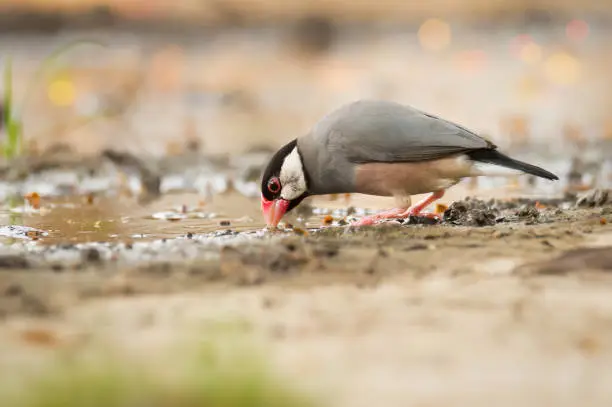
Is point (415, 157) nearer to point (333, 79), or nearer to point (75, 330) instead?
point (75, 330)

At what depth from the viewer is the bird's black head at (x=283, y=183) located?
5.90 metres

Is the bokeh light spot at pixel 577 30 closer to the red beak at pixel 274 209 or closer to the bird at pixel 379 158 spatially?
the bird at pixel 379 158

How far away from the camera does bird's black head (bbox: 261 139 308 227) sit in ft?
19.4

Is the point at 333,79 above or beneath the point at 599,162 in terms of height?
above

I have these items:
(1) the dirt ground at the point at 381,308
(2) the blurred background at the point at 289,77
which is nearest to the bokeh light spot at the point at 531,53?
(2) the blurred background at the point at 289,77

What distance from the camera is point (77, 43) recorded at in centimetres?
791

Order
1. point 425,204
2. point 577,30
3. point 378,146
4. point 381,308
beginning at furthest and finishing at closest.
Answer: point 577,30, point 425,204, point 378,146, point 381,308

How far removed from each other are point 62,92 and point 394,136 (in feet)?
27.6

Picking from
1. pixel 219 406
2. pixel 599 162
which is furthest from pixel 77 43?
pixel 219 406

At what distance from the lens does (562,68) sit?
1402cm

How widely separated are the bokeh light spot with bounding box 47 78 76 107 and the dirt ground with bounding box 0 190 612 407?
27.0 ft

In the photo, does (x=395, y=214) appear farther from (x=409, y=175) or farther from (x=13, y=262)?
(x=13, y=262)

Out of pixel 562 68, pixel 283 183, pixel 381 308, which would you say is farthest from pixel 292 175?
pixel 562 68

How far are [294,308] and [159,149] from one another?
6765 millimetres
